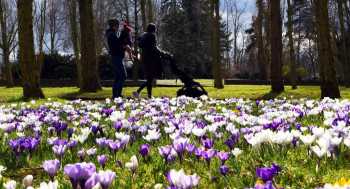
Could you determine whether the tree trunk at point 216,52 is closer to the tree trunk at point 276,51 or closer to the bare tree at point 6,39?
the tree trunk at point 276,51

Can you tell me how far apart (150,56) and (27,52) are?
19.2 ft

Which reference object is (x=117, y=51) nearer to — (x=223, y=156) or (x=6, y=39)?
(x=223, y=156)

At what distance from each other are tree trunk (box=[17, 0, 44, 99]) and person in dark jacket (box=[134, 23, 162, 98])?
17.2 ft

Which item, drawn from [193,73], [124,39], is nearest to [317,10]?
[124,39]

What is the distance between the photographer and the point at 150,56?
15.9 metres

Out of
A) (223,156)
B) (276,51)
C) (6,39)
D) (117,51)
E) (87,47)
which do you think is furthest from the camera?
(6,39)

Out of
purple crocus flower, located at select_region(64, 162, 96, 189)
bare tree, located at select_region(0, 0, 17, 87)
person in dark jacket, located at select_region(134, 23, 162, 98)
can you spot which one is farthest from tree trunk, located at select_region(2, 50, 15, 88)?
purple crocus flower, located at select_region(64, 162, 96, 189)

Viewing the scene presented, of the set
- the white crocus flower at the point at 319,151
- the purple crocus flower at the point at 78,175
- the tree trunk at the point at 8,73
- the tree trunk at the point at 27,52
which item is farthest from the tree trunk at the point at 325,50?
the tree trunk at the point at 8,73

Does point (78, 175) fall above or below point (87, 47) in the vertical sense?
below

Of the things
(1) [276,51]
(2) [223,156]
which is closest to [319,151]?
(2) [223,156]

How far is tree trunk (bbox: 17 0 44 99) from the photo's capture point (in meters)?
19.2

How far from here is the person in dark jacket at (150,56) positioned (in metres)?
15.5

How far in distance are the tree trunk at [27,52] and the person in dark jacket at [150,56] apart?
5237mm

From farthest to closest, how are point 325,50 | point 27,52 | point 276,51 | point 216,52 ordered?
point 216,52, point 276,51, point 27,52, point 325,50
